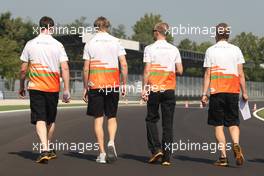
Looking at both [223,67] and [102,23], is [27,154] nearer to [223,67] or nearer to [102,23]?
[102,23]

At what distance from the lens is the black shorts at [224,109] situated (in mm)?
7371

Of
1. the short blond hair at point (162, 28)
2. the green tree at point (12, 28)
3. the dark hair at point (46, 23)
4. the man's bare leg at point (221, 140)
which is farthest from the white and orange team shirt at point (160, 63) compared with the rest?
the green tree at point (12, 28)

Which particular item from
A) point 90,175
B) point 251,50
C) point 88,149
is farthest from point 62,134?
point 251,50

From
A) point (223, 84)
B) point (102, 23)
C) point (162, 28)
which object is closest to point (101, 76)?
point (102, 23)

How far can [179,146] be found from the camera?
9.92m

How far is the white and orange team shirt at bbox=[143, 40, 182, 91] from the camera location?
7465 mm

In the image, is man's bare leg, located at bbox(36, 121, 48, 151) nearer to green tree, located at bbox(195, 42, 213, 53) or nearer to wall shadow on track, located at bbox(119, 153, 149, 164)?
wall shadow on track, located at bbox(119, 153, 149, 164)

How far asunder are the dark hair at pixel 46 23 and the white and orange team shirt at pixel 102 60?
2.06 feet

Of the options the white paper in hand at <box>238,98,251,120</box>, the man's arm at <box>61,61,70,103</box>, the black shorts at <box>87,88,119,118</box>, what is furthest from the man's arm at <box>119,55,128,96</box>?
the white paper in hand at <box>238,98,251,120</box>

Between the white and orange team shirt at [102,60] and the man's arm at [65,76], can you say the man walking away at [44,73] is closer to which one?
the man's arm at [65,76]

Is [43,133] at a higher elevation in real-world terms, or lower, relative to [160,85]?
lower

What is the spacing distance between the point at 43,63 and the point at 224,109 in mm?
2600

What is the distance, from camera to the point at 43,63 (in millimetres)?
7617

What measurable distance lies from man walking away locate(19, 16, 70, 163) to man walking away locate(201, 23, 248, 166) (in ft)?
6.77
